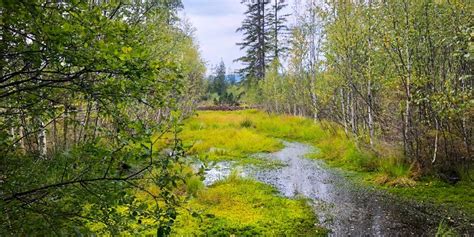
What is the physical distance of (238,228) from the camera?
5.64m

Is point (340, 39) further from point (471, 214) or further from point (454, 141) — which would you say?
point (471, 214)

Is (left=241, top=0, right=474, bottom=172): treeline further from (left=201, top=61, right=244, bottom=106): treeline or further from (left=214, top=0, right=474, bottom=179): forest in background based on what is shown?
(left=201, top=61, right=244, bottom=106): treeline

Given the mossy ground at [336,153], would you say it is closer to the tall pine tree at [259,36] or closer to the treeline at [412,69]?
the treeline at [412,69]

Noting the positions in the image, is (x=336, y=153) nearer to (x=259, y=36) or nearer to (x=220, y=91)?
(x=259, y=36)

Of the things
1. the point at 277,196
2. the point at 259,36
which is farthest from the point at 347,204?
the point at 259,36

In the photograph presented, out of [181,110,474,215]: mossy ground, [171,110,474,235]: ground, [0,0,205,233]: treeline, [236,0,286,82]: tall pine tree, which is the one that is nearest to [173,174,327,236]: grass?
[171,110,474,235]: ground

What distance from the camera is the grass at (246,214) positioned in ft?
18.2

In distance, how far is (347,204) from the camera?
712 centimetres

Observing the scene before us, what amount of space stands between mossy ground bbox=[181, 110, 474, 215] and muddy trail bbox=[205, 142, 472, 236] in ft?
1.88

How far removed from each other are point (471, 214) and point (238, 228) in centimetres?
408

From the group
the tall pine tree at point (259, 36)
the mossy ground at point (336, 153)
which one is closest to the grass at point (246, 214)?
the mossy ground at point (336, 153)

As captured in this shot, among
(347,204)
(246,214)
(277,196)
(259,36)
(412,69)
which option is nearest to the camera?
(246,214)

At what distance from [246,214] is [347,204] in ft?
7.15

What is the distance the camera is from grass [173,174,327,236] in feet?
18.2
